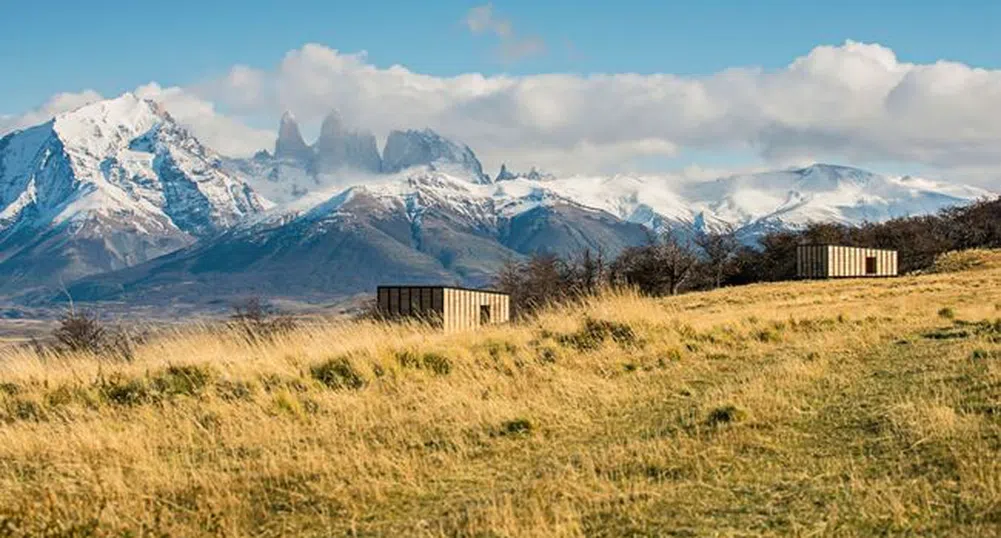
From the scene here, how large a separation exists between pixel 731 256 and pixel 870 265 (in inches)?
1026

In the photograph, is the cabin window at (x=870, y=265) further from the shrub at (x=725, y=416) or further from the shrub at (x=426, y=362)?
the shrub at (x=725, y=416)

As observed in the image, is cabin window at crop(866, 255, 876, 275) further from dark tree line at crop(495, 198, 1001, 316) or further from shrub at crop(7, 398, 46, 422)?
shrub at crop(7, 398, 46, 422)

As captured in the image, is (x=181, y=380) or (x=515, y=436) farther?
(x=181, y=380)

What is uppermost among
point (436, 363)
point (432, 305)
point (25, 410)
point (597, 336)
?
point (432, 305)

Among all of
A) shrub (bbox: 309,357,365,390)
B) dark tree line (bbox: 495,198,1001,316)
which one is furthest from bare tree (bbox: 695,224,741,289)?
shrub (bbox: 309,357,365,390)

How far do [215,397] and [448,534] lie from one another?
24.1ft

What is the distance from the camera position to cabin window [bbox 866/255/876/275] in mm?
63594

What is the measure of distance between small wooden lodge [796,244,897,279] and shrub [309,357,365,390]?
45.5 m

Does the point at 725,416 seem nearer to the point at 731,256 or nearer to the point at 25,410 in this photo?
the point at 25,410

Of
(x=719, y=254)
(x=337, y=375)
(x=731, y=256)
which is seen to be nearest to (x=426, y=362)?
(x=337, y=375)

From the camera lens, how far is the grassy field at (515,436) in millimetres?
8883

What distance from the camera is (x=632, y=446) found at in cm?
1092

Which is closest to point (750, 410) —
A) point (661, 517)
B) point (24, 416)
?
point (661, 517)

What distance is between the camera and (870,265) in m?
63.8
